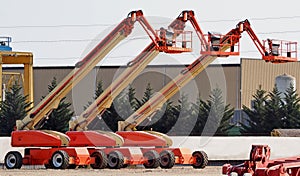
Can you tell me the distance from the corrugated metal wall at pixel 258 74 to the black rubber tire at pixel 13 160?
40214 millimetres

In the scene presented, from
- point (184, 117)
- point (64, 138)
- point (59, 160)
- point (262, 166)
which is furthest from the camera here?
point (184, 117)

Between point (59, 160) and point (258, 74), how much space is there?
43851 millimetres

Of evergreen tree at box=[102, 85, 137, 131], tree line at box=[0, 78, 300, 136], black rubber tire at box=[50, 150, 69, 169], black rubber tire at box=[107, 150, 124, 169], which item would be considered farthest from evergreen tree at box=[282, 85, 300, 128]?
black rubber tire at box=[50, 150, 69, 169]

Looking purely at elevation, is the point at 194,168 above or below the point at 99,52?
below

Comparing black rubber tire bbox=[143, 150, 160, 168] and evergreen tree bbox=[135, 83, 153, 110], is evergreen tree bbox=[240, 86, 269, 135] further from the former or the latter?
black rubber tire bbox=[143, 150, 160, 168]

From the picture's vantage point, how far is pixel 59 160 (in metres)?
34.0

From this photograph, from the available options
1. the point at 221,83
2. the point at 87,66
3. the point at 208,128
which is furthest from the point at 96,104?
the point at 221,83

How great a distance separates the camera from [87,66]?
35125 millimetres

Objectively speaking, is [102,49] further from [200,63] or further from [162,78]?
[162,78]

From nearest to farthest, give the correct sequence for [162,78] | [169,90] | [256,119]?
1. [169,90]
2. [256,119]
3. [162,78]

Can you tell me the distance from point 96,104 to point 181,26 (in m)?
4.51

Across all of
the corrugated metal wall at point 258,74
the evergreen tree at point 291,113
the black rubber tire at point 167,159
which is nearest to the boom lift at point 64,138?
the black rubber tire at point 167,159

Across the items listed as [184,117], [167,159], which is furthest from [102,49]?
[184,117]

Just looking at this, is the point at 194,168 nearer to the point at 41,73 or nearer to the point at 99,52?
the point at 99,52
